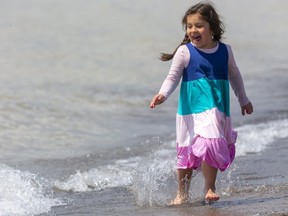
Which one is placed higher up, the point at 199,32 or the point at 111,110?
the point at 199,32

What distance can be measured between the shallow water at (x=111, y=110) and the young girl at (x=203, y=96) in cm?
29

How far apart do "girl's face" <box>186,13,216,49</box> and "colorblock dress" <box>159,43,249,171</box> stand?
0.13 ft

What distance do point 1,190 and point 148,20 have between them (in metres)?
14.7

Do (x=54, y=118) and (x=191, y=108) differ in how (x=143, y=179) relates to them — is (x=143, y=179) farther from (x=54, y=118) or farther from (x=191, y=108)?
(x=54, y=118)

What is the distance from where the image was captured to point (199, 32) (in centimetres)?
568

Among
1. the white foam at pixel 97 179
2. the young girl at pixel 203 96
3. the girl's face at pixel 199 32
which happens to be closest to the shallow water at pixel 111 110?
the white foam at pixel 97 179

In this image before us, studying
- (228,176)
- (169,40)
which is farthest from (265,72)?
(228,176)

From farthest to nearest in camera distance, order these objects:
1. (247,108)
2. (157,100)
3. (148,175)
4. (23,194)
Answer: (23,194) < (148,175) < (247,108) < (157,100)

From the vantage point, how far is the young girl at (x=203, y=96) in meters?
5.59

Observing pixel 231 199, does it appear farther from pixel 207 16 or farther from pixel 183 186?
pixel 207 16

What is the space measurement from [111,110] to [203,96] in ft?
22.5

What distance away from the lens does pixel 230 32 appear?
2119 cm

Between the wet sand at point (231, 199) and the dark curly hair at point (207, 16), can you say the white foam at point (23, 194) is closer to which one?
the wet sand at point (231, 199)

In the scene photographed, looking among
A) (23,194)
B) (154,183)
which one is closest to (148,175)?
(154,183)
